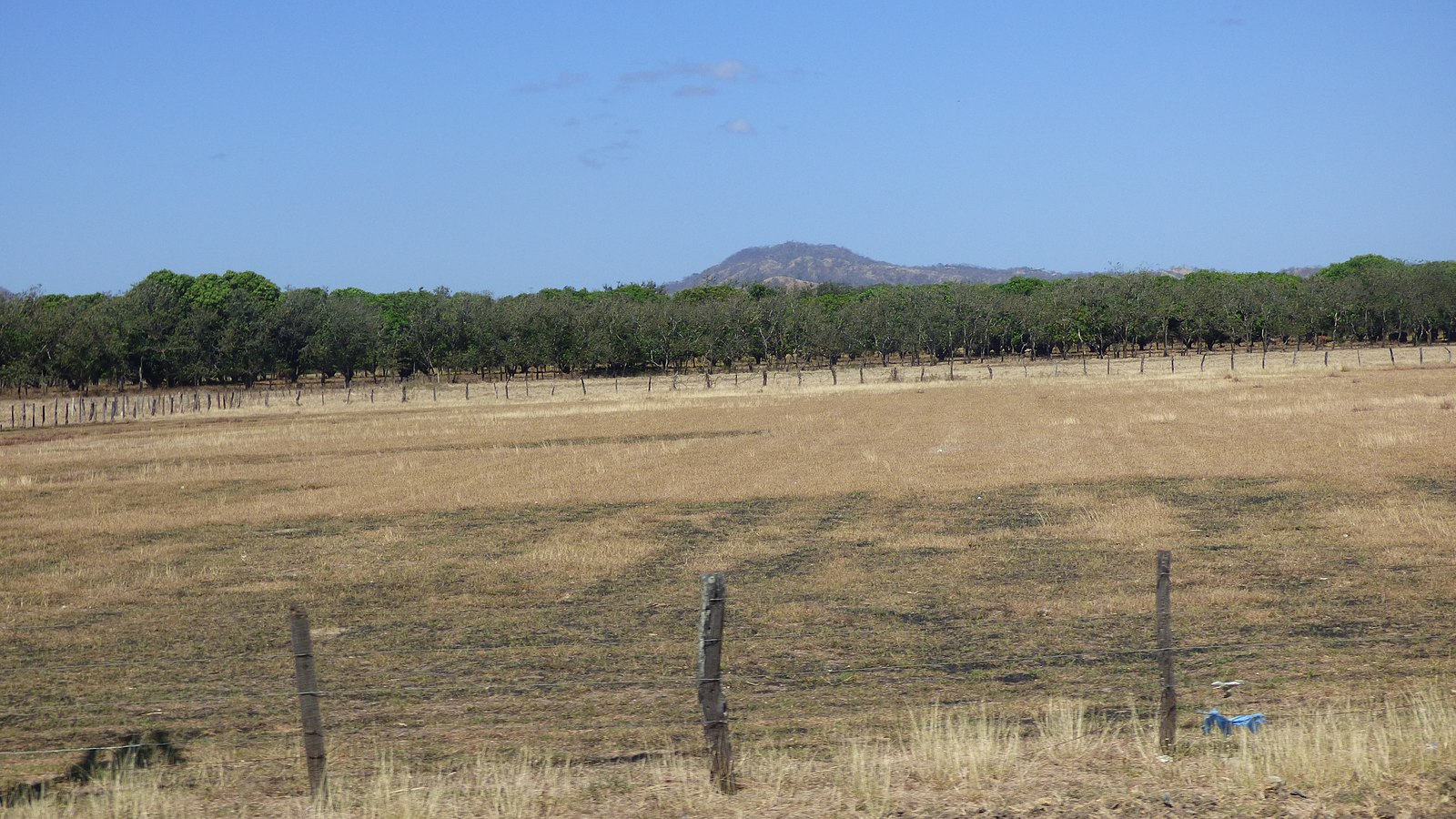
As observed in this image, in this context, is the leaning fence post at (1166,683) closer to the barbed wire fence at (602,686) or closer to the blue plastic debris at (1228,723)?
the barbed wire fence at (602,686)

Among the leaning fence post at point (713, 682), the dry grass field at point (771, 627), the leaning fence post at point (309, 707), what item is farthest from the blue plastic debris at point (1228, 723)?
the leaning fence post at point (309, 707)

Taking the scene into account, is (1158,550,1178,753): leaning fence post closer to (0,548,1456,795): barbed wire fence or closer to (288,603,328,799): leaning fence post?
(0,548,1456,795): barbed wire fence

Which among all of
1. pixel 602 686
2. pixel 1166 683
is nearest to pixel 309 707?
pixel 602 686

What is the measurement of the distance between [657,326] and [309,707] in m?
105

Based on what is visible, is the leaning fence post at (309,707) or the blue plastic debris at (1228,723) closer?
the leaning fence post at (309,707)

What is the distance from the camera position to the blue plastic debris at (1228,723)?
8648mm

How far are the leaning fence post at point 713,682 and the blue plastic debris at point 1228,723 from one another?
12.1ft

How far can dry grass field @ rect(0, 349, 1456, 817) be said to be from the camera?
7.79 meters

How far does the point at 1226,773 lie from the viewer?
7.62 meters

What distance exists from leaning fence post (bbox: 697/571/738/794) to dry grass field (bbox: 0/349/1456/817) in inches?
7.3

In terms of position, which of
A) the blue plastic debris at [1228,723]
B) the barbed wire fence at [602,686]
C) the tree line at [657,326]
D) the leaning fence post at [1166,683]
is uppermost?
the tree line at [657,326]

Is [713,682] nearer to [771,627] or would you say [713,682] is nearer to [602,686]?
[602,686]

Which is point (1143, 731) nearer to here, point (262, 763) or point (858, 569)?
point (262, 763)

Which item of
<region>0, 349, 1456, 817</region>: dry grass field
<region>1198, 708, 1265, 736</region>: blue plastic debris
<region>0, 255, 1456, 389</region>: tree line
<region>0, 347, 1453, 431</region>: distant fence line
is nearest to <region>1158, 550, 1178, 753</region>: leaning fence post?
<region>0, 349, 1456, 817</region>: dry grass field
